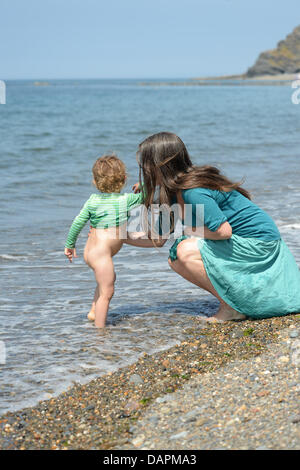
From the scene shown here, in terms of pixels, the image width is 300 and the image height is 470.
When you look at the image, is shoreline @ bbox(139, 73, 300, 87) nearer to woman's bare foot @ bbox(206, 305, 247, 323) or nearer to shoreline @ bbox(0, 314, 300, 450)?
woman's bare foot @ bbox(206, 305, 247, 323)

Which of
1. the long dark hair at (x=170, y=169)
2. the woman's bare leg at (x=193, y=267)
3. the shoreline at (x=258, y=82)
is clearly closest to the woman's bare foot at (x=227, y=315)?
the woman's bare leg at (x=193, y=267)

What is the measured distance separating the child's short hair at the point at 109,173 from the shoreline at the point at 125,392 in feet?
3.35

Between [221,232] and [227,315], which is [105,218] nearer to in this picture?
[221,232]

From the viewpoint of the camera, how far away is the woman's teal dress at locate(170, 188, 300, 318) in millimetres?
3600

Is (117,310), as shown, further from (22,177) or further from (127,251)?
(22,177)

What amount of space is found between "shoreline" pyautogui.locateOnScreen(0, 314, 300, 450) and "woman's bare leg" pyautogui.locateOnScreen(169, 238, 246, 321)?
0.09m

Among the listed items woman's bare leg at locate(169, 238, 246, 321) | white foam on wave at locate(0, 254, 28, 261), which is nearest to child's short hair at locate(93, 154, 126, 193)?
woman's bare leg at locate(169, 238, 246, 321)

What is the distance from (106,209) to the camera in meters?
3.66

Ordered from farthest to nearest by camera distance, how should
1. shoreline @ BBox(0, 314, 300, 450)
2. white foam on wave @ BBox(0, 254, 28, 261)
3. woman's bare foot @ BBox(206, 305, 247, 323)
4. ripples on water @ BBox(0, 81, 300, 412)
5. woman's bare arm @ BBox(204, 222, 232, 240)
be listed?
white foam on wave @ BBox(0, 254, 28, 261) < woman's bare foot @ BBox(206, 305, 247, 323) < woman's bare arm @ BBox(204, 222, 232, 240) < ripples on water @ BBox(0, 81, 300, 412) < shoreline @ BBox(0, 314, 300, 450)

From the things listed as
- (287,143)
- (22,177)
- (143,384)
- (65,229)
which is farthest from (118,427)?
(287,143)

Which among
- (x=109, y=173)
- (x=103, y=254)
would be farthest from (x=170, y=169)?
(x=103, y=254)

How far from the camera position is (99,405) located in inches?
107

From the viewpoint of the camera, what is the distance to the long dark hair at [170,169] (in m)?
3.38

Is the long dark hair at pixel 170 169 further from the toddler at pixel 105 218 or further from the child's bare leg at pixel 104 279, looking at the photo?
the child's bare leg at pixel 104 279
